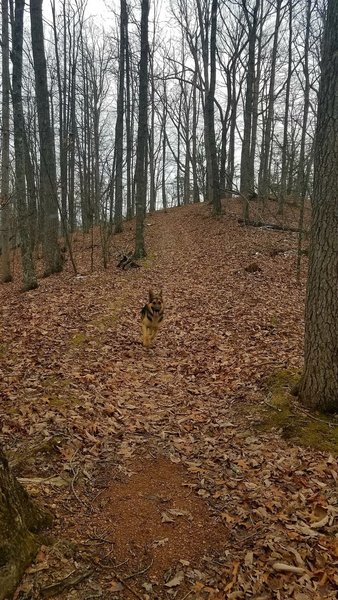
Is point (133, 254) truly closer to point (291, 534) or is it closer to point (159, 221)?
point (159, 221)

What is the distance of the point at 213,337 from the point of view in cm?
896

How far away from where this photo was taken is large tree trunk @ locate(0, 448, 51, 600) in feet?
8.96

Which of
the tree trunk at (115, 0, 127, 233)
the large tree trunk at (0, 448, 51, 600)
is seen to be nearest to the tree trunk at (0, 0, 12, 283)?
the tree trunk at (115, 0, 127, 233)

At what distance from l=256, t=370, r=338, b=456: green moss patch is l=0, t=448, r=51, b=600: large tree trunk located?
302cm

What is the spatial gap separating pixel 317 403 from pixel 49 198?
12280mm

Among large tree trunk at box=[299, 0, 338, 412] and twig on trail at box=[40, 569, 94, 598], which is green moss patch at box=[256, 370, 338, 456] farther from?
twig on trail at box=[40, 569, 94, 598]

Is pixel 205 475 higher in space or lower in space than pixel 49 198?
lower

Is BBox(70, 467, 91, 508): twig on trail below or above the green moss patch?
below

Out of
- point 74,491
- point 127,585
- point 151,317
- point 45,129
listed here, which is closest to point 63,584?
point 127,585

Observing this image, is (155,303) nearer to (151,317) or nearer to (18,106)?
(151,317)

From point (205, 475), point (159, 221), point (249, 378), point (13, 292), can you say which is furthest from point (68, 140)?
point (205, 475)

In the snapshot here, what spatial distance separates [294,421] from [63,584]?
3.23 meters

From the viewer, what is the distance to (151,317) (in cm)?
822

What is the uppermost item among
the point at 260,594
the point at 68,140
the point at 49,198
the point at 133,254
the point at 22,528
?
the point at 68,140
